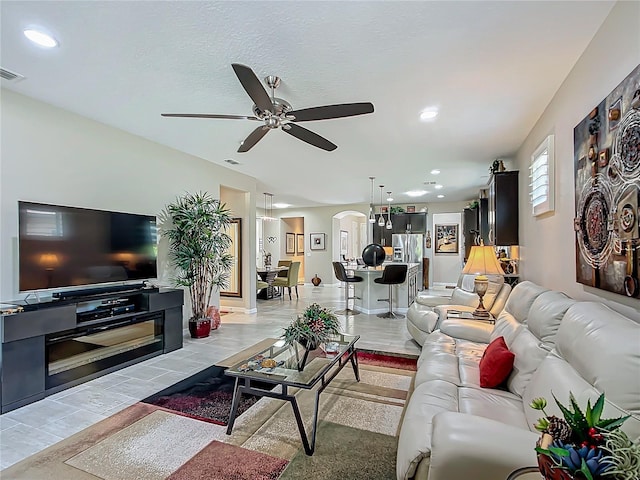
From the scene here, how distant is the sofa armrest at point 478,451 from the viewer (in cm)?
119

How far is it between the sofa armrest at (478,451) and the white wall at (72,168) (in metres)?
3.82

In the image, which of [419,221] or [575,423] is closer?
[575,423]

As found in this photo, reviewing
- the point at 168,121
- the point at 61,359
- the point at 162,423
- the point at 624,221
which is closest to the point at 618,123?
the point at 624,221

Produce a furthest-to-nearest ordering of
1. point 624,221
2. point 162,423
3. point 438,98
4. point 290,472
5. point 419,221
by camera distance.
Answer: point 419,221 → point 438,98 → point 162,423 → point 290,472 → point 624,221

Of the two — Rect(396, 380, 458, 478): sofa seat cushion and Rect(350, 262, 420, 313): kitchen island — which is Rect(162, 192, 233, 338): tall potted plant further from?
Rect(396, 380, 458, 478): sofa seat cushion

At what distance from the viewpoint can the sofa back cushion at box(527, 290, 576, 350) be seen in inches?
77.6

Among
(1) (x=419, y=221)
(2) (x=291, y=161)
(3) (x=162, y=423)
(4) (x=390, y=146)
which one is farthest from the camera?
(1) (x=419, y=221)

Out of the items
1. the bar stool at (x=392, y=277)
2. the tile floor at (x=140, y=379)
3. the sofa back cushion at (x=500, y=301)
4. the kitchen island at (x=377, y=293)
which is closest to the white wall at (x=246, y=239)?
the tile floor at (x=140, y=379)

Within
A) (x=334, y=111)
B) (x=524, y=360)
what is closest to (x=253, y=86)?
(x=334, y=111)

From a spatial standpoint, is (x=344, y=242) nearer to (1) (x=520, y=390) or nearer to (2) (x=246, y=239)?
(2) (x=246, y=239)

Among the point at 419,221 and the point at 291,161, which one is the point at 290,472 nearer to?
the point at 291,161

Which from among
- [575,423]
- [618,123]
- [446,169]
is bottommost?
[575,423]

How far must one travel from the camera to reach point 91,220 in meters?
3.59

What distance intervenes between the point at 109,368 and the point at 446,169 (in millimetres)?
5817
